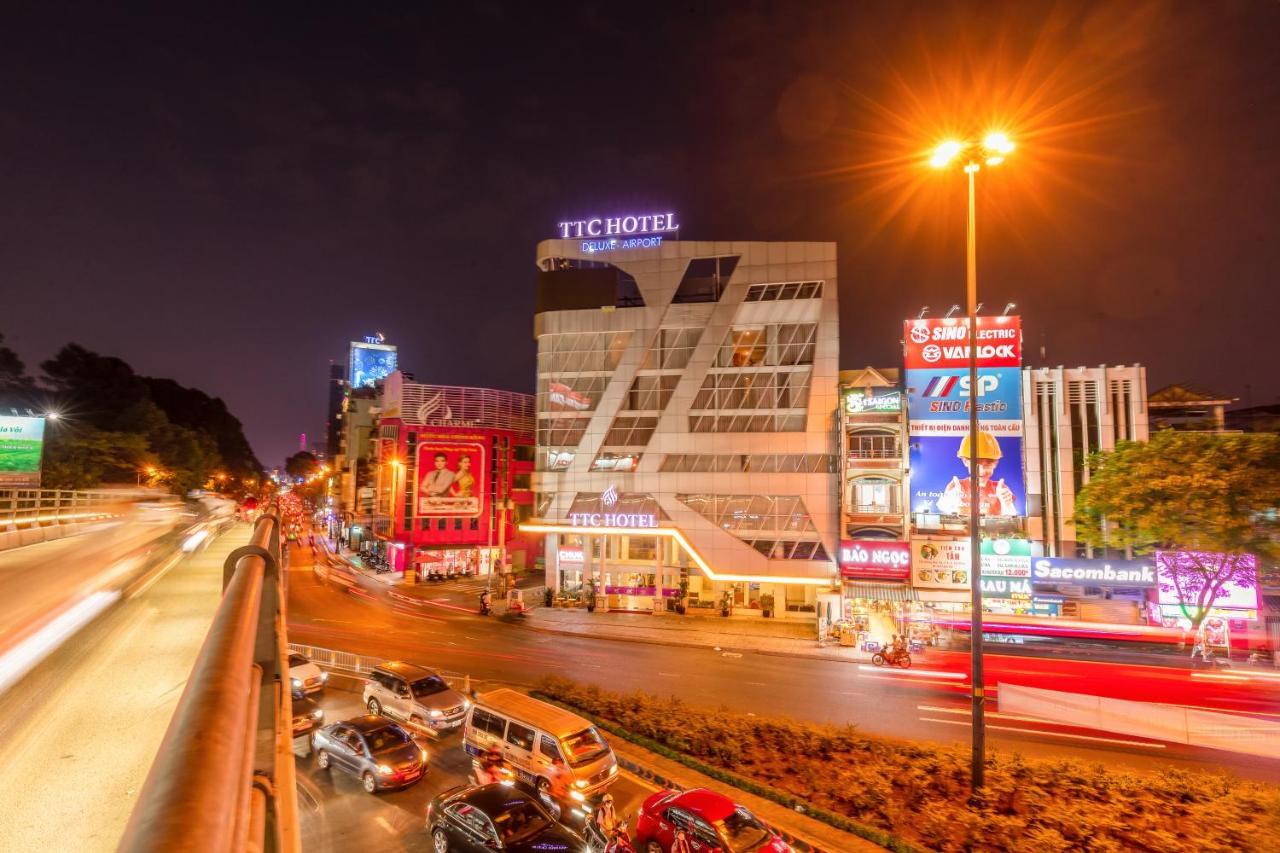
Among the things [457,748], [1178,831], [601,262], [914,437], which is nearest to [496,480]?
[601,262]

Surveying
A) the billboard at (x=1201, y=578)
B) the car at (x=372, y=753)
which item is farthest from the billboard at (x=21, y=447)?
the billboard at (x=1201, y=578)

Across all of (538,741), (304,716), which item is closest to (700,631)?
(538,741)

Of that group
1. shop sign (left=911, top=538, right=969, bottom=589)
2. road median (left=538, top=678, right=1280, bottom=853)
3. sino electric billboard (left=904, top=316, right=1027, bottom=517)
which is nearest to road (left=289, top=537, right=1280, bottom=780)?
road median (left=538, top=678, right=1280, bottom=853)

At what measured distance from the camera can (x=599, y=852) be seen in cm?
1004

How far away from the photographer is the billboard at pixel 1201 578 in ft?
81.0

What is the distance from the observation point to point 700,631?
30.4 m

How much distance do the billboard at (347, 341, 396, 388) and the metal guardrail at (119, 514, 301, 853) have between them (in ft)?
424

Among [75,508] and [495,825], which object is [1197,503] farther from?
[75,508]

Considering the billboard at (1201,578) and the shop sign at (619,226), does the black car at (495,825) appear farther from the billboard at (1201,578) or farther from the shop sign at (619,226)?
the shop sign at (619,226)

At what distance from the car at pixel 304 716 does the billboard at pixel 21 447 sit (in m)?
7.13

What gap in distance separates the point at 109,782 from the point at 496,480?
155 ft

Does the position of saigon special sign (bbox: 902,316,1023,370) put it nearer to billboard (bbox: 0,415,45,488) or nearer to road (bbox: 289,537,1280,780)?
road (bbox: 289,537,1280,780)

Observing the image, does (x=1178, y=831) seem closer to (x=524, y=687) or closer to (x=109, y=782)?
A: (x=109, y=782)

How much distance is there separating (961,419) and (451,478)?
34.2 meters
